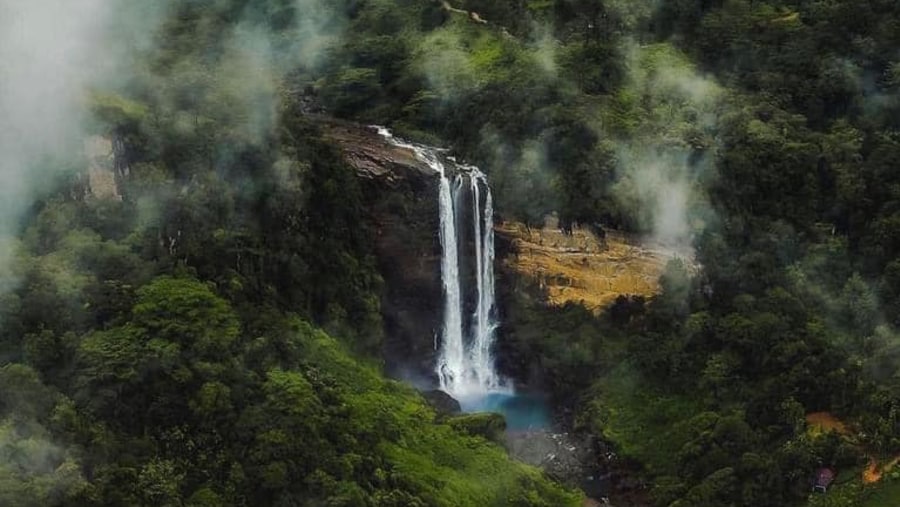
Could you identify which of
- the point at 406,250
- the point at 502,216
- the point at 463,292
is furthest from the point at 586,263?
the point at 406,250

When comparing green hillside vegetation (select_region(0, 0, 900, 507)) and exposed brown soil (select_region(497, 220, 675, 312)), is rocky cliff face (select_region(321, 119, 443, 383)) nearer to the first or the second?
green hillside vegetation (select_region(0, 0, 900, 507))

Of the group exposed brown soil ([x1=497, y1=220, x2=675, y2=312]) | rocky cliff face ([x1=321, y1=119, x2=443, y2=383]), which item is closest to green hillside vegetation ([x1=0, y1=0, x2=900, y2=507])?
exposed brown soil ([x1=497, y1=220, x2=675, y2=312])

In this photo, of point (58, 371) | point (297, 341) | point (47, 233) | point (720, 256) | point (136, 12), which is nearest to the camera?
point (58, 371)

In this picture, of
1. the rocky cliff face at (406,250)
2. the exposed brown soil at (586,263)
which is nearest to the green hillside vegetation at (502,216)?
the exposed brown soil at (586,263)

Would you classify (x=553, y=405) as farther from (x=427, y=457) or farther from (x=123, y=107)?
(x=123, y=107)

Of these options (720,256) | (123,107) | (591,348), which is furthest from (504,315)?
(123,107)

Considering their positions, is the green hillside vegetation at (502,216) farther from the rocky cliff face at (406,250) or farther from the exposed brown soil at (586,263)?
the rocky cliff face at (406,250)
